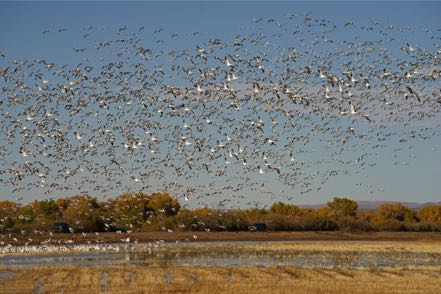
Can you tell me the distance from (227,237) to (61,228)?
76.1ft

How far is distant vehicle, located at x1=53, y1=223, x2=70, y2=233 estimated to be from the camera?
107 m

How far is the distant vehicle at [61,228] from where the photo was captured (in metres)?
107

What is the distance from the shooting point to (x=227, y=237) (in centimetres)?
10469

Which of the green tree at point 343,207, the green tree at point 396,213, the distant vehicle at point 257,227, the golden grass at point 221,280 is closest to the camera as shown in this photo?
the golden grass at point 221,280

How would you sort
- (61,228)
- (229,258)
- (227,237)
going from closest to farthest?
(229,258), (227,237), (61,228)

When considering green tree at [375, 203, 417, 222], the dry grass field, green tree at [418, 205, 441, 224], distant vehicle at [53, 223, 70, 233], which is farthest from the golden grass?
green tree at [418, 205, 441, 224]

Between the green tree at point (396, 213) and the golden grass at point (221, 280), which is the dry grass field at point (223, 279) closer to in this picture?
the golden grass at point (221, 280)

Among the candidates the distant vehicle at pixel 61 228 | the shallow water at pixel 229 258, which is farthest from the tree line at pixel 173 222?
the shallow water at pixel 229 258

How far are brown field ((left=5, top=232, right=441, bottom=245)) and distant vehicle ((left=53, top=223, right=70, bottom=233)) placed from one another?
165 inches

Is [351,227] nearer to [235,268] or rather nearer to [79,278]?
[235,268]

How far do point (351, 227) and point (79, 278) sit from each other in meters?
82.5

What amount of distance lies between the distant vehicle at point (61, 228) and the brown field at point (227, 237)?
13.7 ft

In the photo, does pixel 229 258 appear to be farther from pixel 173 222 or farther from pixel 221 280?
pixel 173 222

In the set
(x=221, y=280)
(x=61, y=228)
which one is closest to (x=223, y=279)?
(x=221, y=280)
